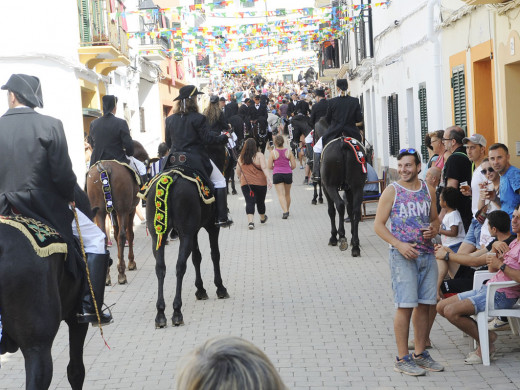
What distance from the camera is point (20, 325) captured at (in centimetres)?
534

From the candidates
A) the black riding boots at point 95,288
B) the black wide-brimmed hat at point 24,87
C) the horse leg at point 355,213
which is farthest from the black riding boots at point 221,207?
the black wide-brimmed hat at point 24,87

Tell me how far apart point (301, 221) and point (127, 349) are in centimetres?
1026

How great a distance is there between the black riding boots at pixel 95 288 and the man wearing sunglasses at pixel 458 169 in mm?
4574

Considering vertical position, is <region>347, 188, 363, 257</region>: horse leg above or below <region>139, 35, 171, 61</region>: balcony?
below

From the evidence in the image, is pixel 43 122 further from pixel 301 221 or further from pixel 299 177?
pixel 299 177

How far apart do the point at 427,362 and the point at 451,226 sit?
2.48m

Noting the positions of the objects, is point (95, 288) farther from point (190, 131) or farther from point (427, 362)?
point (190, 131)

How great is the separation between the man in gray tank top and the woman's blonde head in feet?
16.3

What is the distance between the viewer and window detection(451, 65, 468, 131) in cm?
1492

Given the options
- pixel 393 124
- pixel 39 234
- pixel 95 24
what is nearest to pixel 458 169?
pixel 39 234

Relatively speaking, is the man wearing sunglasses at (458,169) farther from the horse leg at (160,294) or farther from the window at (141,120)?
the window at (141,120)

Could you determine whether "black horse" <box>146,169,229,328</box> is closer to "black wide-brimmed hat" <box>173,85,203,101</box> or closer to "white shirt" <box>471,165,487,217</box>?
"black wide-brimmed hat" <box>173,85,203,101</box>

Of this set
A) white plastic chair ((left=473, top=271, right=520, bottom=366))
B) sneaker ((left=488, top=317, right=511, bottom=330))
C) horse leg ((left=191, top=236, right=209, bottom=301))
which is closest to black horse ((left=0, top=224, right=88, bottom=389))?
white plastic chair ((left=473, top=271, right=520, bottom=366))

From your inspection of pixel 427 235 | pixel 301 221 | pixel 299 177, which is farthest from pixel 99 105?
pixel 427 235
